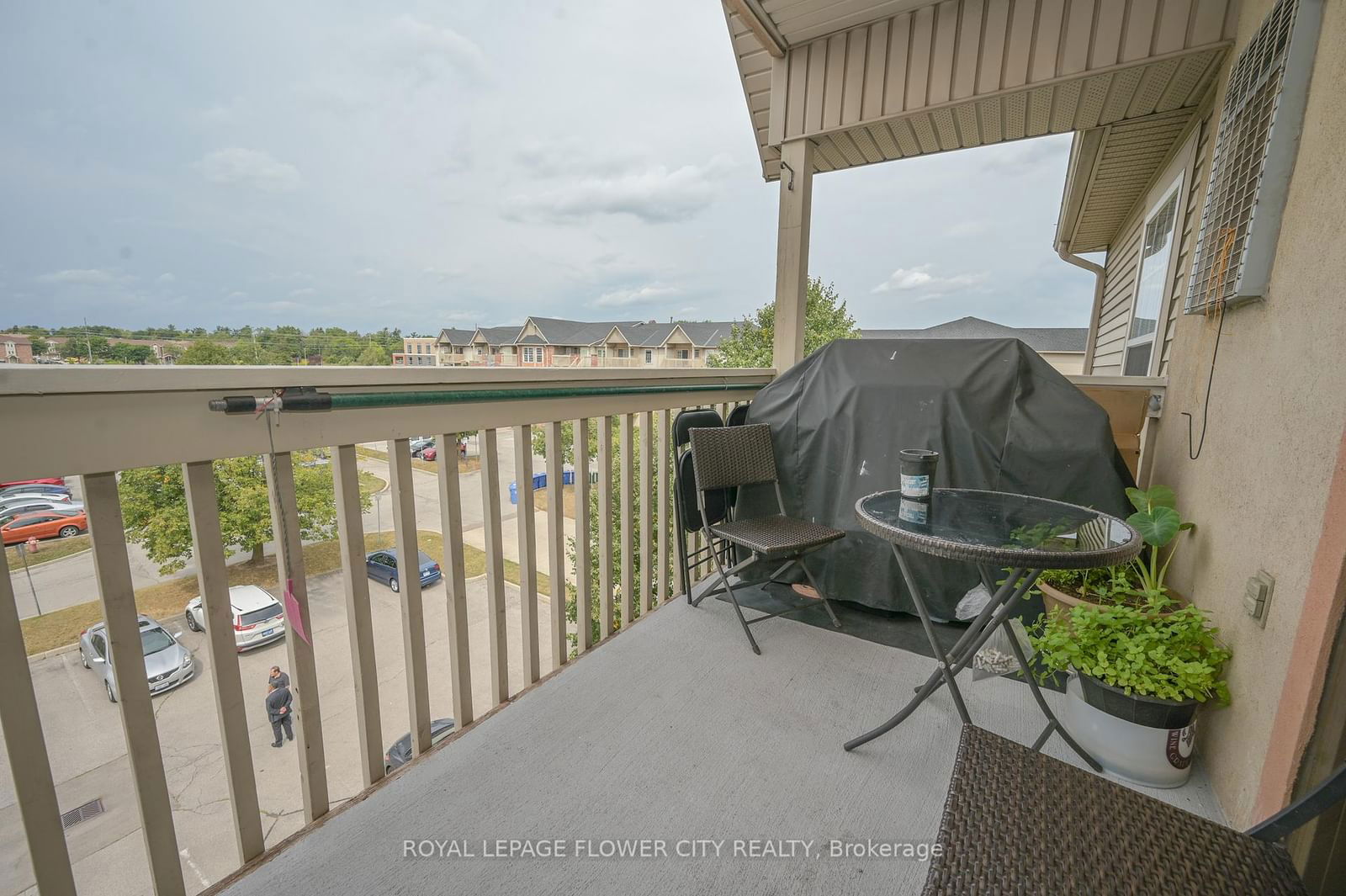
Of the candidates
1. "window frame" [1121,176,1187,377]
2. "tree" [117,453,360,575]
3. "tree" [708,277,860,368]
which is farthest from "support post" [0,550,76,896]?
"tree" [708,277,860,368]

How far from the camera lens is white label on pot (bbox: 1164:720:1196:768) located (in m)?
1.53

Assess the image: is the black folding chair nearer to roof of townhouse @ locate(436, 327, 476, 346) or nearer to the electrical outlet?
roof of townhouse @ locate(436, 327, 476, 346)

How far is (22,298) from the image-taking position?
1219 mm

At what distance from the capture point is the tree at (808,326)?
625 inches

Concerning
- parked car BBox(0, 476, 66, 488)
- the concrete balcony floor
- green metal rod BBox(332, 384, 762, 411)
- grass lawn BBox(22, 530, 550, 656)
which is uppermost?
green metal rod BBox(332, 384, 762, 411)

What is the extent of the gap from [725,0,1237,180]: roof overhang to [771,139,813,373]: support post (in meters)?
0.13

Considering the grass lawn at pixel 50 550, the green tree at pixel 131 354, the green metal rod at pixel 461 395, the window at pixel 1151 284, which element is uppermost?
the window at pixel 1151 284

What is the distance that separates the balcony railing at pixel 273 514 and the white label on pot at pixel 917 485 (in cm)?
114

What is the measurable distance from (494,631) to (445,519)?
0.47m

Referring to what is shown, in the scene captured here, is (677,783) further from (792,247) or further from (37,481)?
(792,247)

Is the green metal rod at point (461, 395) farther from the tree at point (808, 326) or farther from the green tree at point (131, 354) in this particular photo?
the tree at point (808, 326)

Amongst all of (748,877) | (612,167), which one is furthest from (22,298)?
(612,167)

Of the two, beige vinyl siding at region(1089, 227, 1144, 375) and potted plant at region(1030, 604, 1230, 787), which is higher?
beige vinyl siding at region(1089, 227, 1144, 375)

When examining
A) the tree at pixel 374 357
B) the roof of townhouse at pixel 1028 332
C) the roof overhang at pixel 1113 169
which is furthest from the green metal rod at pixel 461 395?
the roof of townhouse at pixel 1028 332
